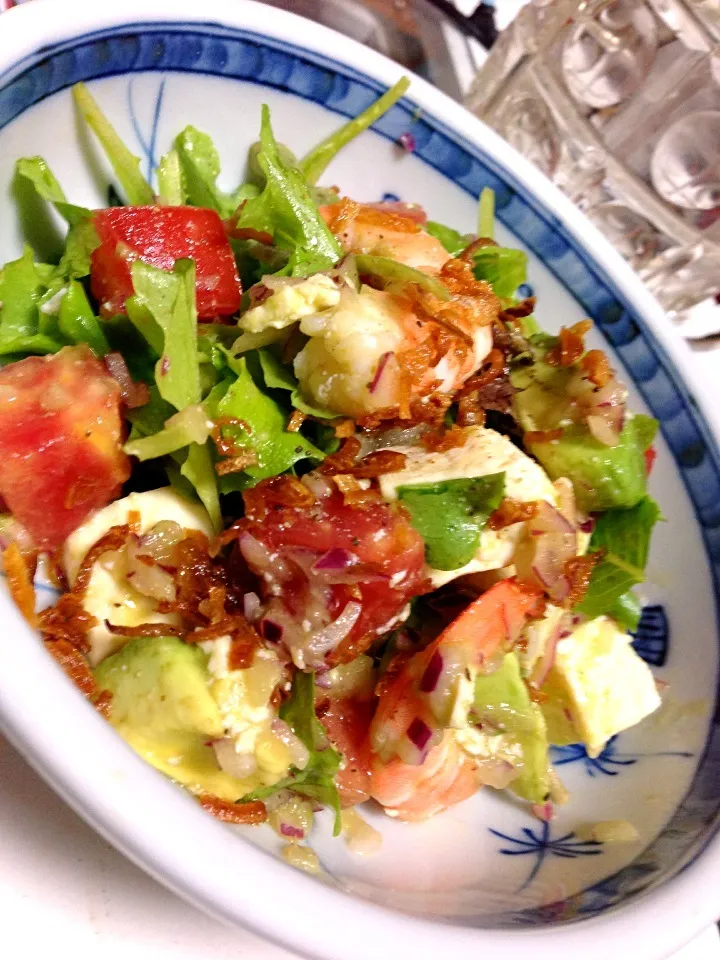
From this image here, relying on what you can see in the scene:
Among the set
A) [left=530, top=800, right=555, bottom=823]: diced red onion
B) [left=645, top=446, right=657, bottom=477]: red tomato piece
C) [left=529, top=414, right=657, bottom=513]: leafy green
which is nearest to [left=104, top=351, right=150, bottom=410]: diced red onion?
[left=529, top=414, right=657, bottom=513]: leafy green

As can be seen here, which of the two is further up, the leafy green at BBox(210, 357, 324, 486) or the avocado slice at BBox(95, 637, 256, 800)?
the leafy green at BBox(210, 357, 324, 486)

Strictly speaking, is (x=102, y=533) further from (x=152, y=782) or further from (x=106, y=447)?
(x=152, y=782)

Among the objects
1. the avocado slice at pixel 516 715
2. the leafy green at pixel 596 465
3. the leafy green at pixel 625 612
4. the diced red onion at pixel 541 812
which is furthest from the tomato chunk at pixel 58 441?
the leafy green at pixel 625 612

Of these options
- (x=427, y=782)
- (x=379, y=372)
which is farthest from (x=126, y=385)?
(x=427, y=782)

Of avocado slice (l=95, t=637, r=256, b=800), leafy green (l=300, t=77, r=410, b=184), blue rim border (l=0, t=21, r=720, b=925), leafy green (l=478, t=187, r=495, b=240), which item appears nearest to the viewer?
avocado slice (l=95, t=637, r=256, b=800)

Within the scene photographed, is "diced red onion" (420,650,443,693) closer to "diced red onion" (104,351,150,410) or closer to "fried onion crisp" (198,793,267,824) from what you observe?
"fried onion crisp" (198,793,267,824)

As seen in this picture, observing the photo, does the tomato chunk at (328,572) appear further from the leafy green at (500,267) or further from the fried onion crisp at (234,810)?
the leafy green at (500,267)
